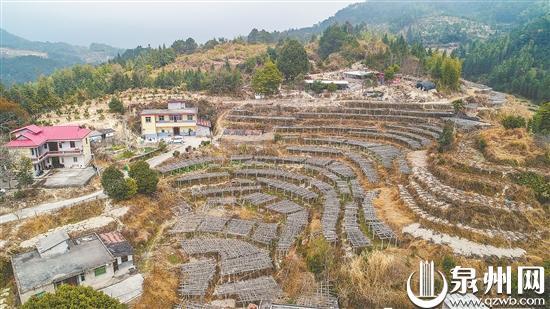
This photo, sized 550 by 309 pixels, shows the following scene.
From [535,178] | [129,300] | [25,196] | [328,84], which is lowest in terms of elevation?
[129,300]

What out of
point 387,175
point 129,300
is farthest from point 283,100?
point 129,300

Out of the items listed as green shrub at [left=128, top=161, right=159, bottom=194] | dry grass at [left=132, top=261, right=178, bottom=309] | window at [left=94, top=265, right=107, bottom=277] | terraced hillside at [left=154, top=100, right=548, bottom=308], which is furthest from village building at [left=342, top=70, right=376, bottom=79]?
window at [left=94, top=265, right=107, bottom=277]

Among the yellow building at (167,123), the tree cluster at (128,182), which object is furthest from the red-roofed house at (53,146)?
the yellow building at (167,123)

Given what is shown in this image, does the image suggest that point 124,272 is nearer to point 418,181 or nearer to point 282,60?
point 418,181

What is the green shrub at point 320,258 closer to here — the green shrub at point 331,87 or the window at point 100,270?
the window at point 100,270

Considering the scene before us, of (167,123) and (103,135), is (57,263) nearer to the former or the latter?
(103,135)

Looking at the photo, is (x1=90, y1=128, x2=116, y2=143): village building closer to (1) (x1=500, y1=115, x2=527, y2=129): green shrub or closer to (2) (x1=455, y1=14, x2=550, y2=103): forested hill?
(1) (x1=500, y1=115, x2=527, y2=129): green shrub
